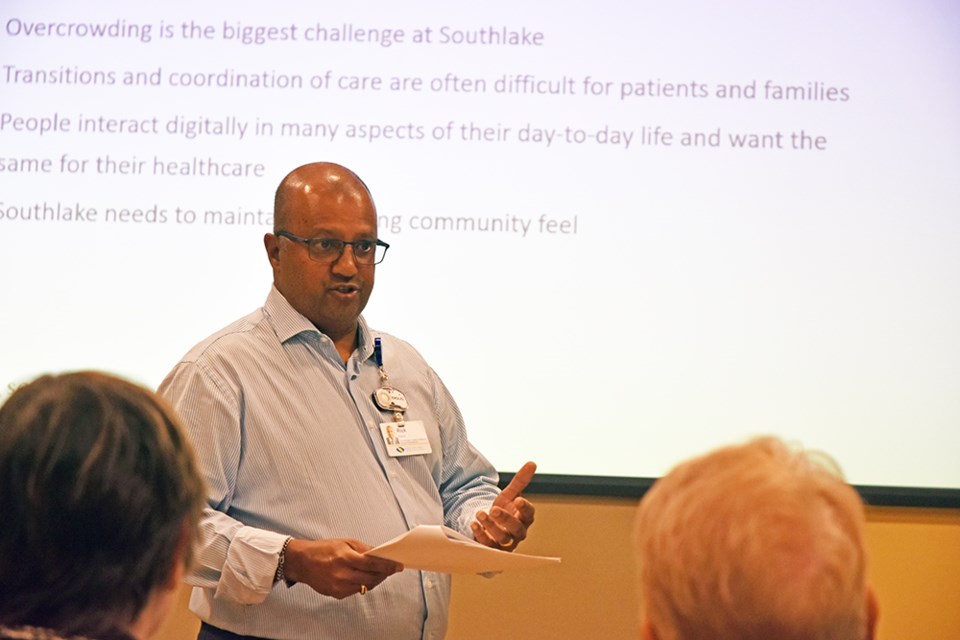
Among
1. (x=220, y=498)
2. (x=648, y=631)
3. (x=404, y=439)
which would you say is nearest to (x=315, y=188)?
(x=404, y=439)

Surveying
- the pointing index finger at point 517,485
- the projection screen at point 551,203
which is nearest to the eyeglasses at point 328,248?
the pointing index finger at point 517,485

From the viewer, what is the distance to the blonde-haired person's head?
3.24ft

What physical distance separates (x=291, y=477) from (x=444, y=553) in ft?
1.46

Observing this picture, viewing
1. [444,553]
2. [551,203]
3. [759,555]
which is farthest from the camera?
[551,203]

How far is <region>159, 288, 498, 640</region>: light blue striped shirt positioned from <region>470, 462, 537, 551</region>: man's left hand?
178 millimetres

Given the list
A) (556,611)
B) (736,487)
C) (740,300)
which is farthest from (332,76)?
(736,487)

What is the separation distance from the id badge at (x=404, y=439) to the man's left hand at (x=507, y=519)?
0.24m

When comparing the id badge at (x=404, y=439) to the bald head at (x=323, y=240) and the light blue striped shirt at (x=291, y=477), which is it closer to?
the light blue striped shirt at (x=291, y=477)

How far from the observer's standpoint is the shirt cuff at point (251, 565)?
2.18 m

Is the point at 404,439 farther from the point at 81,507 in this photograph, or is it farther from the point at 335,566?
the point at 81,507

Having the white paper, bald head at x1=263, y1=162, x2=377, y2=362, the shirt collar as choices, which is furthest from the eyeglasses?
the white paper

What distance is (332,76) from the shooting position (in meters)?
3.67

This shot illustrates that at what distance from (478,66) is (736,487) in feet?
9.33

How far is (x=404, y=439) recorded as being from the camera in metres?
2.57
